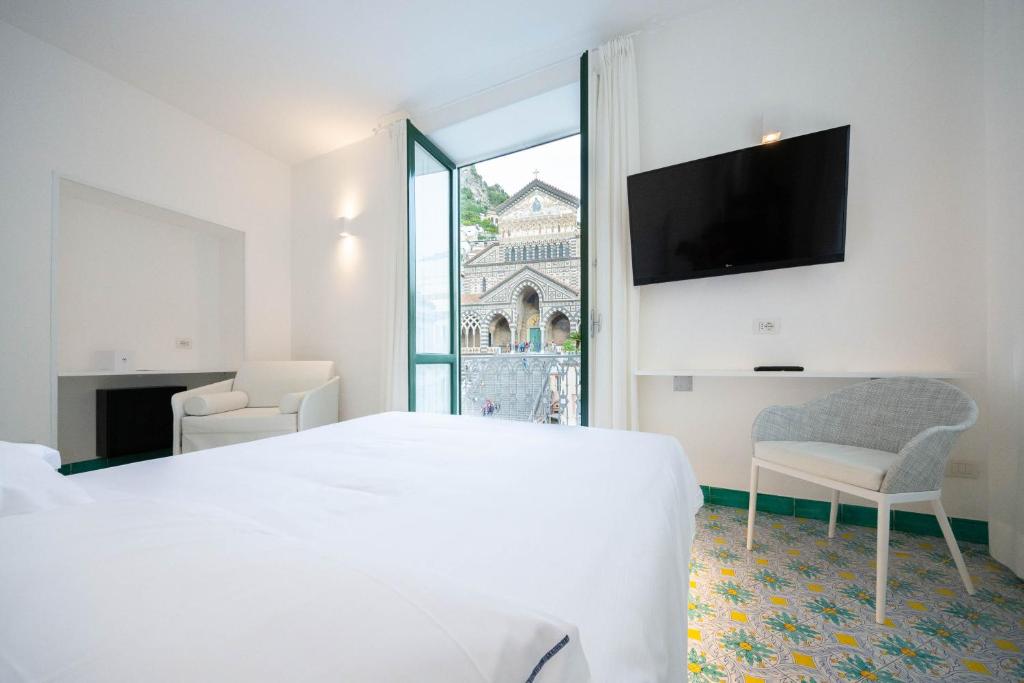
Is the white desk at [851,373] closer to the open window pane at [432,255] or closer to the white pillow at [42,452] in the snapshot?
the open window pane at [432,255]

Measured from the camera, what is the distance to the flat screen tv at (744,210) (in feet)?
6.56

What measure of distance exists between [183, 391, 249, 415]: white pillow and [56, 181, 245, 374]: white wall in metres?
0.61

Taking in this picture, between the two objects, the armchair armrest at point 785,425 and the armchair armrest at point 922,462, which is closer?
the armchair armrest at point 922,462

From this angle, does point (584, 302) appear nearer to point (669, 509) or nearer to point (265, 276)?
point (669, 509)

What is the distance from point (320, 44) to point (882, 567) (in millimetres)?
4115

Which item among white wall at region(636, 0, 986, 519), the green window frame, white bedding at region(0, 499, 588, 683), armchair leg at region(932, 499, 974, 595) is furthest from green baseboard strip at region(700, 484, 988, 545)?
the green window frame

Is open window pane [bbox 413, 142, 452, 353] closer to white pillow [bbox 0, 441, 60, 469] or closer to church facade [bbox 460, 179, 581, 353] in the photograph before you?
white pillow [bbox 0, 441, 60, 469]

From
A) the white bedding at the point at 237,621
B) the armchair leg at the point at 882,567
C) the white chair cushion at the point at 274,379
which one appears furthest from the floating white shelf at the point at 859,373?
the white chair cushion at the point at 274,379

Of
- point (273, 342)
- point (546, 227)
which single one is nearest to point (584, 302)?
point (273, 342)

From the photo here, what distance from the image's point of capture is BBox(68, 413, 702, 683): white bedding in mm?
501

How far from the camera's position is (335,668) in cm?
→ 28

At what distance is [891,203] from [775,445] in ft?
4.77

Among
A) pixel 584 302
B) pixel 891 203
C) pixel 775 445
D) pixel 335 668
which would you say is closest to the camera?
pixel 335 668

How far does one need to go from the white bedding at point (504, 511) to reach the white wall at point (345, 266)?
2.44 m
